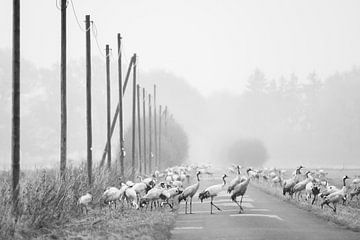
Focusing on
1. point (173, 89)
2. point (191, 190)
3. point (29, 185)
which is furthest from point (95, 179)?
point (173, 89)

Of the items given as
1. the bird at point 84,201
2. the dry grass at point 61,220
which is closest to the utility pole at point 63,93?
the dry grass at point 61,220

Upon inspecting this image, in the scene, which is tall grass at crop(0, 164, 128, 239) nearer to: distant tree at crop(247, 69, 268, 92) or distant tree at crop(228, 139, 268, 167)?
distant tree at crop(228, 139, 268, 167)

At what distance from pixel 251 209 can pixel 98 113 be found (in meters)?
85.9

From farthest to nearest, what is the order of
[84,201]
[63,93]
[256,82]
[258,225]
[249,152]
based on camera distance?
[256,82] → [249,152] → [63,93] → [84,201] → [258,225]

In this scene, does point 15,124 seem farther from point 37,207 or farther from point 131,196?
point 131,196

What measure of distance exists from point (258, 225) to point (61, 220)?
5.28 metres

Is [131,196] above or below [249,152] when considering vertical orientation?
below

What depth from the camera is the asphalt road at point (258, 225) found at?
16578mm

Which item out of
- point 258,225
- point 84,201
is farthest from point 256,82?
point 258,225

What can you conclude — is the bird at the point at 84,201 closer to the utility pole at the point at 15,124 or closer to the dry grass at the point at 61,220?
the dry grass at the point at 61,220

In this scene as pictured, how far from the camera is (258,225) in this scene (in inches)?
744

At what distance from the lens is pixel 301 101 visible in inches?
5778

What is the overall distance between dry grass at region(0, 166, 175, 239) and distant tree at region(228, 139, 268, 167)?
245 ft

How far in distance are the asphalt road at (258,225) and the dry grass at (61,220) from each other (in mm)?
805
